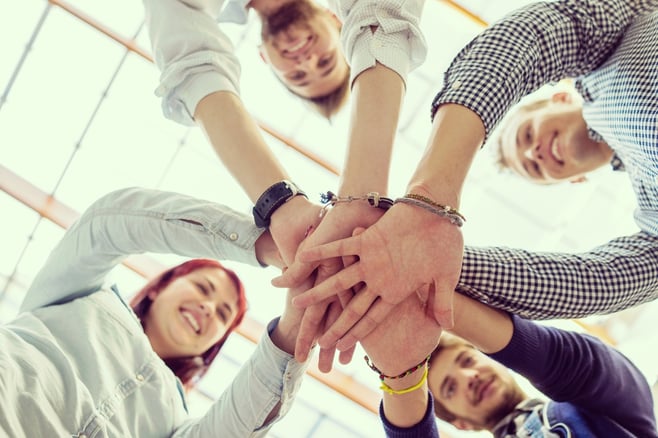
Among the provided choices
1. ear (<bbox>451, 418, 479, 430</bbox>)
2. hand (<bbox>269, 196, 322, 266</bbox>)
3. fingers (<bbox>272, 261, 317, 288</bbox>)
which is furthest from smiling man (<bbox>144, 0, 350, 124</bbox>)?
ear (<bbox>451, 418, 479, 430</bbox>)

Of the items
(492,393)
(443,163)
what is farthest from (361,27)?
(492,393)

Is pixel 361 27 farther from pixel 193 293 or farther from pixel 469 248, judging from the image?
pixel 193 293

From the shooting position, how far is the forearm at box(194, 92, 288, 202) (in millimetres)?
1204

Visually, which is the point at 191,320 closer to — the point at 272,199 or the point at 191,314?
the point at 191,314

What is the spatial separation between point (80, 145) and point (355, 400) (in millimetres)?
2841

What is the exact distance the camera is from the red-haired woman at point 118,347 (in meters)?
1.11

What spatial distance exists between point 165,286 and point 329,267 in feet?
3.73

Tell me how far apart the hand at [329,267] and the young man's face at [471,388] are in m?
1.13

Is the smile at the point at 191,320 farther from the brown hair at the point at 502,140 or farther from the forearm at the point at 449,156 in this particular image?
the brown hair at the point at 502,140

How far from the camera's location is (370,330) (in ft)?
3.52

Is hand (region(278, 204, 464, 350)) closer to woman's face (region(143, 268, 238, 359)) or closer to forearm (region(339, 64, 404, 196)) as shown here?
forearm (region(339, 64, 404, 196))

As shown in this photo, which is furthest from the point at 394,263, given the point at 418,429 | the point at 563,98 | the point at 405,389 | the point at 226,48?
the point at 563,98

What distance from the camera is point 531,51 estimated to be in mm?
1146

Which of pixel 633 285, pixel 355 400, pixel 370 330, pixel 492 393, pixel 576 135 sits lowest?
pixel 355 400
